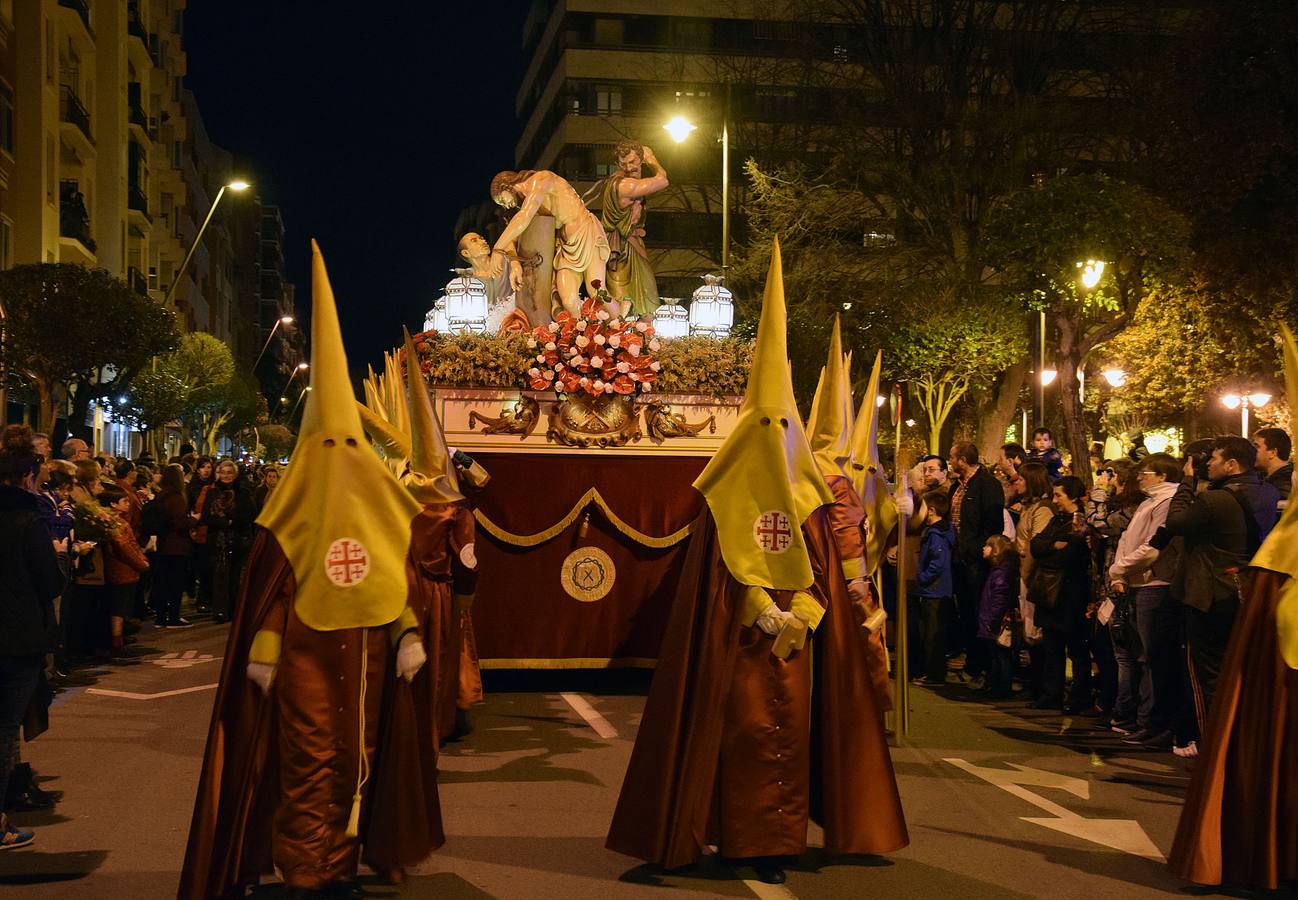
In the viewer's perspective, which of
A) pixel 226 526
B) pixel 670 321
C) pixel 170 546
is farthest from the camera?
pixel 226 526

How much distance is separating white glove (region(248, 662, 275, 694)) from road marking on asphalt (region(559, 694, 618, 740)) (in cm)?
445

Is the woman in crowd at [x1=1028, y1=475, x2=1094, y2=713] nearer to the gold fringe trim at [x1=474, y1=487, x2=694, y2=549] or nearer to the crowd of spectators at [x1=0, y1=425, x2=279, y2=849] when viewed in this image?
the gold fringe trim at [x1=474, y1=487, x2=694, y2=549]

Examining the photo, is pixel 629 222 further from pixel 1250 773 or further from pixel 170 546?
pixel 1250 773

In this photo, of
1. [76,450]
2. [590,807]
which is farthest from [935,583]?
[76,450]

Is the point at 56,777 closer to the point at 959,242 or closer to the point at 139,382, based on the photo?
the point at 959,242

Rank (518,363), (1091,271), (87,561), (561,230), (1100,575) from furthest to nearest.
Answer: (1091,271) → (87,561) → (561,230) → (518,363) → (1100,575)

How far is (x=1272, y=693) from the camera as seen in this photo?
6.27 meters

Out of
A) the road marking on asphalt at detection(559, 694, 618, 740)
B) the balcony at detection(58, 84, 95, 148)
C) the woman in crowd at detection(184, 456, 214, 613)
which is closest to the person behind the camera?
the road marking on asphalt at detection(559, 694, 618, 740)

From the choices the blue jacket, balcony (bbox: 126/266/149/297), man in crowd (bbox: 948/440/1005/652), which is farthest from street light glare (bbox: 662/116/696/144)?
balcony (bbox: 126/266/149/297)

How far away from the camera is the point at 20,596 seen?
682 cm

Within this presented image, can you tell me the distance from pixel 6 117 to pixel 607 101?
132 ft

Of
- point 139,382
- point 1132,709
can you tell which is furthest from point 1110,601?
point 139,382

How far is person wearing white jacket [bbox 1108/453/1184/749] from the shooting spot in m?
9.74

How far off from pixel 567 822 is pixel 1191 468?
16.9 feet
